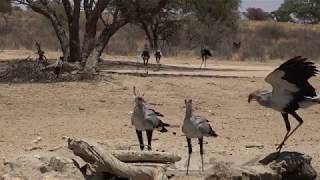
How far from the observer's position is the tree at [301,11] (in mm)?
66000

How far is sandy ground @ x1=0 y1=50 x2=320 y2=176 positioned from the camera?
11719 mm

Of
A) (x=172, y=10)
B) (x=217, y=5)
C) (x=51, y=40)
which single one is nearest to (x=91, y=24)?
(x=217, y=5)

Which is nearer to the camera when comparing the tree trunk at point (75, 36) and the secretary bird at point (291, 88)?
the secretary bird at point (291, 88)

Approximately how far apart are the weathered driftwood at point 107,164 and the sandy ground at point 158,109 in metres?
1.31

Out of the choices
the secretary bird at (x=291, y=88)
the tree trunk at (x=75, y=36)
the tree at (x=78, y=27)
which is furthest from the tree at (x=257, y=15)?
the secretary bird at (x=291, y=88)

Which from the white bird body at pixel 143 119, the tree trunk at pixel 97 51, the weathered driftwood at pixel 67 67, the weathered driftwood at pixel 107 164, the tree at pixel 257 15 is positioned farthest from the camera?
the tree at pixel 257 15

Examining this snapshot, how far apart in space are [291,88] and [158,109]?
7.30 metres

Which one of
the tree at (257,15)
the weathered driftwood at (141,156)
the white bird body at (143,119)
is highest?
the tree at (257,15)

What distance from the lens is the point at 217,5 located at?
33250 millimetres

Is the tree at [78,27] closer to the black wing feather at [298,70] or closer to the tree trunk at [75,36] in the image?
the tree trunk at [75,36]

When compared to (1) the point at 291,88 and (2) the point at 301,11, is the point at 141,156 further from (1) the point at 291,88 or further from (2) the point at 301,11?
(2) the point at 301,11

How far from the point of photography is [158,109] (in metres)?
16.4

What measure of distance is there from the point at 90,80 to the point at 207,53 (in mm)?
11441

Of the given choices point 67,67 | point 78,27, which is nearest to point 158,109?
Result: point 67,67
